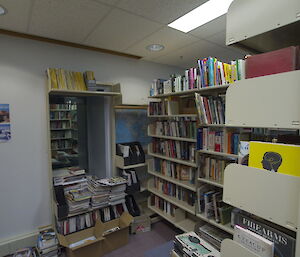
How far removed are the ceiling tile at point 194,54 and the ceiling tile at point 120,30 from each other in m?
0.72

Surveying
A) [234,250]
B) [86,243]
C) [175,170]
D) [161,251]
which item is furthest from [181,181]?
[234,250]

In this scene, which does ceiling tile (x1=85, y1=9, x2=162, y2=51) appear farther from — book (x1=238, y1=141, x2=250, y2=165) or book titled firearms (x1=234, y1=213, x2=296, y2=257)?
book titled firearms (x1=234, y1=213, x2=296, y2=257)

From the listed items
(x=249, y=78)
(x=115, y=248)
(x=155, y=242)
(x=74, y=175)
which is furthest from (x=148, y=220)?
(x=249, y=78)

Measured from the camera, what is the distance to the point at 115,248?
2330 mm

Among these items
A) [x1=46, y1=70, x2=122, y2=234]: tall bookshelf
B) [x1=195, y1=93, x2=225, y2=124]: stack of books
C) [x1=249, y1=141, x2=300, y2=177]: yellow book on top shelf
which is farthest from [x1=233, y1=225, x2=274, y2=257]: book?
[x1=46, y1=70, x2=122, y2=234]: tall bookshelf

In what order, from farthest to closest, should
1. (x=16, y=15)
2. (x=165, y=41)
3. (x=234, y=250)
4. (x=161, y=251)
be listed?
(x=165, y=41) < (x=161, y=251) < (x=16, y=15) < (x=234, y=250)

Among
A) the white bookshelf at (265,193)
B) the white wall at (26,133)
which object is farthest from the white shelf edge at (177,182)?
the white wall at (26,133)

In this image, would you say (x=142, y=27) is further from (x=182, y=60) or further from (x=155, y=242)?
(x=155, y=242)

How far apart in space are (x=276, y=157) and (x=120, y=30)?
76.1 inches

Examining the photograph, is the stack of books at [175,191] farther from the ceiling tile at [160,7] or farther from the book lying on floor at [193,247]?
the ceiling tile at [160,7]

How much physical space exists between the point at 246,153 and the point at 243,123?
0.51 ft

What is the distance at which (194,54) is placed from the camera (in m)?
2.89

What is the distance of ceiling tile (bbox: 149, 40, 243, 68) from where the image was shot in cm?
257

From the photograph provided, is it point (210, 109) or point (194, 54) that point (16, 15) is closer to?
point (210, 109)
